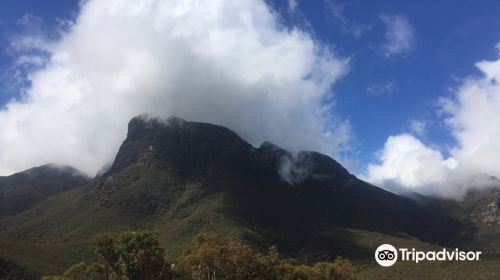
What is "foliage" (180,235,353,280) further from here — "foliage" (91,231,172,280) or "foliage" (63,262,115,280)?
"foliage" (63,262,115,280)

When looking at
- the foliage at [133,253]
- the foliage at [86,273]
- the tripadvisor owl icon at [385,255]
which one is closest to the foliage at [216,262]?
the foliage at [133,253]

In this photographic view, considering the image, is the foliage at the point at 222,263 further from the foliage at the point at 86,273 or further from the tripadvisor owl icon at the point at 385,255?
the tripadvisor owl icon at the point at 385,255

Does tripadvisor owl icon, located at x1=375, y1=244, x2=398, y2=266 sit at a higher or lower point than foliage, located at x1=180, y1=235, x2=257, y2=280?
higher

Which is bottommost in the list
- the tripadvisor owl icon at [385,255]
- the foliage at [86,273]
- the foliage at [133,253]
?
the foliage at [86,273]

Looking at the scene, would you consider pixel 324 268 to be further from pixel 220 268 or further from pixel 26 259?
pixel 26 259

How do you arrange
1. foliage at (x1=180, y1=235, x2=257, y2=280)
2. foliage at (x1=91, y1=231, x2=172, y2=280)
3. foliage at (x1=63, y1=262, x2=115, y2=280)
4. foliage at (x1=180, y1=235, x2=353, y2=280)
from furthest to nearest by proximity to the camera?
foliage at (x1=63, y1=262, x2=115, y2=280), foliage at (x1=180, y1=235, x2=353, y2=280), foliage at (x1=180, y1=235, x2=257, y2=280), foliage at (x1=91, y1=231, x2=172, y2=280)

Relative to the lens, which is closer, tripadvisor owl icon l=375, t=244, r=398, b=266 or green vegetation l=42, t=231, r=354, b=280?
green vegetation l=42, t=231, r=354, b=280

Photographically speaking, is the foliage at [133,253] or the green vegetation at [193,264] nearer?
the foliage at [133,253]

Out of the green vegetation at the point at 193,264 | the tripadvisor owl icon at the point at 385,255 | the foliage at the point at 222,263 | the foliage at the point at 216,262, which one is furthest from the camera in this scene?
the tripadvisor owl icon at the point at 385,255

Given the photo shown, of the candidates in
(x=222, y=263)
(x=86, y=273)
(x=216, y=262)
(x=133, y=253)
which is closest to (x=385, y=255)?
(x=222, y=263)

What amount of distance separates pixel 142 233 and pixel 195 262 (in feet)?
40.0

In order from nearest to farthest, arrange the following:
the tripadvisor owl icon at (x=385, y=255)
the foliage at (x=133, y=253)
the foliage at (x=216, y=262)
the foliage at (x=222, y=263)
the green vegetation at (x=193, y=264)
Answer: the foliage at (x=133, y=253) → the green vegetation at (x=193, y=264) → the foliage at (x=216, y=262) → the foliage at (x=222, y=263) → the tripadvisor owl icon at (x=385, y=255)

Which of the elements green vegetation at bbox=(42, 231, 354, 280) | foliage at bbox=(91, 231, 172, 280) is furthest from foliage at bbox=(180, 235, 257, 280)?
foliage at bbox=(91, 231, 172, 280)

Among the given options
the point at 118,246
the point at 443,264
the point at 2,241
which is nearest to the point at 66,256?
the point at 2,241
